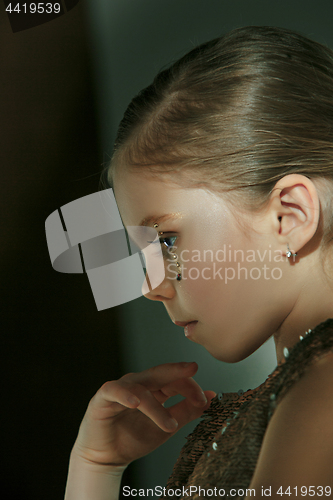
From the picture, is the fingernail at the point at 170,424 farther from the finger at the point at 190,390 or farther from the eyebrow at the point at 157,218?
the eyebrow at the point at 157,218

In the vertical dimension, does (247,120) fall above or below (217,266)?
above

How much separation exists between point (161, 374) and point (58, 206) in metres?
0.20

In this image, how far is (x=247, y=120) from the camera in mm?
391

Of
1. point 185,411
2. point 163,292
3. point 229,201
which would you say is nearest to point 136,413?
point 185,411

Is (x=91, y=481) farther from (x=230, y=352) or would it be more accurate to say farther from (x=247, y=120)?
(x=247, y=120)

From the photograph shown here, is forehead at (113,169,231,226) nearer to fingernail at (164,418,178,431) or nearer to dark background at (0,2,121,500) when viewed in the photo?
dark background at (0,2,121,500)

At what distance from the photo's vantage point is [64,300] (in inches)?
16.2

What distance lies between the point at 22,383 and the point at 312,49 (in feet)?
1.41

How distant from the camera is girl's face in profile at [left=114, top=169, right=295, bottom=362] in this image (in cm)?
39

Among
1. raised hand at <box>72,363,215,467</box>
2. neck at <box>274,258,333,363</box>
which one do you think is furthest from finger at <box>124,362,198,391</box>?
neck at <box>274,258,333,363</box>

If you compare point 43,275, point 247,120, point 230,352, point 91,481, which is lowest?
point 91,481

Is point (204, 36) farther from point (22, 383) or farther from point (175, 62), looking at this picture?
point (22, 383)

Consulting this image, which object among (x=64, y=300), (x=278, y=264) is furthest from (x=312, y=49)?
(x=64, y=300)

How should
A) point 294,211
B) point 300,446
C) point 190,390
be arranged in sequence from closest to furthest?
point 300,446, point 294,211, point 190,390
